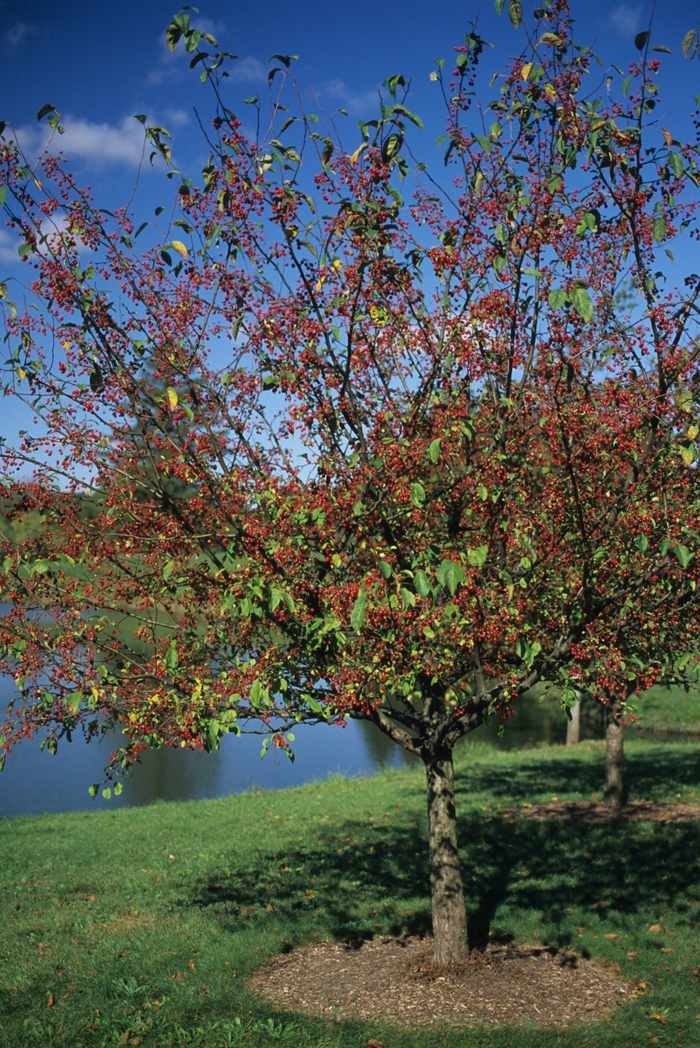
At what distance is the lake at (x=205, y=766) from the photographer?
22203 millimetres

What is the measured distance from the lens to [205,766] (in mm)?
25938

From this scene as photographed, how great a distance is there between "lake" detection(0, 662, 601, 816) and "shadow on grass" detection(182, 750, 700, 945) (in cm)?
718

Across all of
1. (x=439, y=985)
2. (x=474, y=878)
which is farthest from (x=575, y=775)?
(x=439, y=985)

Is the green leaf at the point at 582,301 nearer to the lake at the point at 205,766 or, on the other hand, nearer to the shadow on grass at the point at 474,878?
the shadow on grass at the point at 474,878

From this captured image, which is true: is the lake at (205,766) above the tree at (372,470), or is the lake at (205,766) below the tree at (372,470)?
below

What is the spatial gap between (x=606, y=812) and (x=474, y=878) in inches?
166

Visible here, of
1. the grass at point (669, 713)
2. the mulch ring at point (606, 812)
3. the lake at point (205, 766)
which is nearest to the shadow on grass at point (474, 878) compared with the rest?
the mulch ring at point (606, 812)

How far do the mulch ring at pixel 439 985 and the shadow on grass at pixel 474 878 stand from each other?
1.72ft

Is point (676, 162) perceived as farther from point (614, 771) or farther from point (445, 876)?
point (614, 771)

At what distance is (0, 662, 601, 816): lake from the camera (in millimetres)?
22203

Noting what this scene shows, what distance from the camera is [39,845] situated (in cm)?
1498

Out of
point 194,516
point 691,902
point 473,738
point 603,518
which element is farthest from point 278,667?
point 473,738

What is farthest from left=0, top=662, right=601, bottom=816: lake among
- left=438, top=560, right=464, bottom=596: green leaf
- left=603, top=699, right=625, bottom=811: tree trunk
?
left=438, top=560, right=464, bottom=596: green leaf

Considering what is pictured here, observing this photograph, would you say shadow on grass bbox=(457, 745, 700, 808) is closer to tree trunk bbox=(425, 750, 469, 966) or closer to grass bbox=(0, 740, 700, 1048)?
Answer: grass bbox=(0, 740, 700, 1048)
